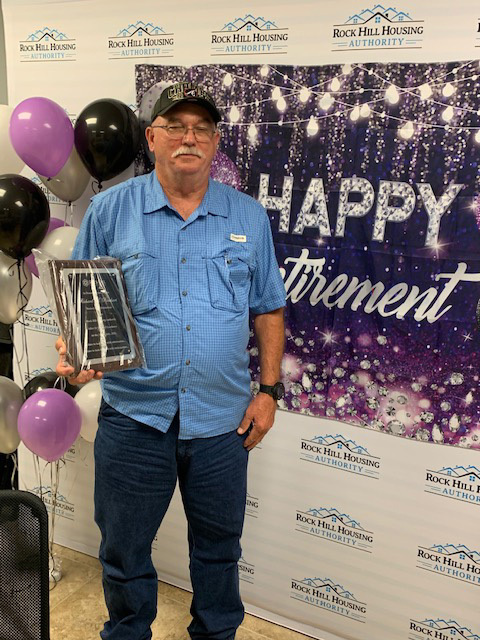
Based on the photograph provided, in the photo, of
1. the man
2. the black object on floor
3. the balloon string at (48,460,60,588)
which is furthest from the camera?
the balloon string at (48,460,60,588)

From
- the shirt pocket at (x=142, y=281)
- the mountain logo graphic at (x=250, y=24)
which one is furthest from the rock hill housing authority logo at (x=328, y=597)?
the mountain logo graphic at (x=250, y=24)

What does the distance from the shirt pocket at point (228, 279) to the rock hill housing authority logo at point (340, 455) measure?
70cm

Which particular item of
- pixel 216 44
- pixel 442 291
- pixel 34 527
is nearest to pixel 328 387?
pixel 442 291

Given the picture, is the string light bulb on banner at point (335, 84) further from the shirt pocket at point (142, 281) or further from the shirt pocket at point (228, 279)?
the shirt pocket at point (142, 281)

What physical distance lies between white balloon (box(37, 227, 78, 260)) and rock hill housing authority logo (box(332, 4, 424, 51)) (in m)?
1.15

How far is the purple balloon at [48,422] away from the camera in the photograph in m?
2.12

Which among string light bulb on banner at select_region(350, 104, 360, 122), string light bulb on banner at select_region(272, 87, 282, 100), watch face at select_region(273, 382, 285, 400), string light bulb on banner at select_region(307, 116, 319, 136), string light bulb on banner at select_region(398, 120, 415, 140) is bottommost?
watch face at select_region(273, 382, 285, 400)

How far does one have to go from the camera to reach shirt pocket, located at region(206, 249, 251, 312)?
1739 mm

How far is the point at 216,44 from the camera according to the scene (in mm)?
2121

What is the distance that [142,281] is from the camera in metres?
1.71

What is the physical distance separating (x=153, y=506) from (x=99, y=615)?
88 cm

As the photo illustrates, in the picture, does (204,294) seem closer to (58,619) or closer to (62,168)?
(62,168)

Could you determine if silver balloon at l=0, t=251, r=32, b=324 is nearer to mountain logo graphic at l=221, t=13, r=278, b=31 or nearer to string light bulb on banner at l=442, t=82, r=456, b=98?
mountain logo graphic at l=221, t=13, r=278, b=31

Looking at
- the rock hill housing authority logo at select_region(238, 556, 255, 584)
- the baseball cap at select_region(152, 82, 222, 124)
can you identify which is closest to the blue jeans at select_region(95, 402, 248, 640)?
the rock hill housing authority logo at select_region(238, 556, 255, 584)
